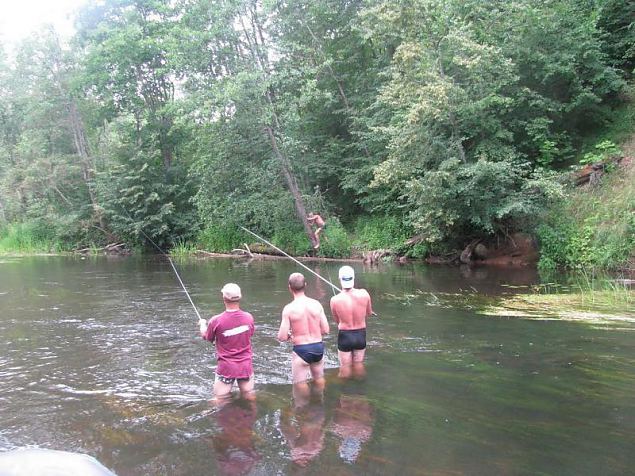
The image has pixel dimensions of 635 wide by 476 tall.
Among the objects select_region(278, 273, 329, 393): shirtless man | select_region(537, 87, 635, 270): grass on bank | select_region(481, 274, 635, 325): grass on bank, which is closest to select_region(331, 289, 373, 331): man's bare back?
select_region(278, 273, 329, 393): shirtless man

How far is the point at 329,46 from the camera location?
28.5 metres

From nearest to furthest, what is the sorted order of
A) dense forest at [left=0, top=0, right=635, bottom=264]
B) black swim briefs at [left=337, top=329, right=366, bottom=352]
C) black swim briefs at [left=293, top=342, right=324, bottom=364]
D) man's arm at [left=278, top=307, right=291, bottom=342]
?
man's arm at [left=278, top=307, right=291, bottom=342], black swim briefs at [left=293, top=342, right=324, bottom=364], black swim briefs at [left=337, top=329, right=366, bottom=352], dense forest at [left=0, top=0, right=635, bottom=264]

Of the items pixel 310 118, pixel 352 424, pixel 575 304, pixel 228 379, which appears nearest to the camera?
pixel 352 424

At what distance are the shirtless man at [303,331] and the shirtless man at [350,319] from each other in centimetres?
62

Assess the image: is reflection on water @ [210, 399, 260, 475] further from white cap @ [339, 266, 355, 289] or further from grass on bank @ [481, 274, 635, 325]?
grass on bank @ [481, 274, 635, 325]

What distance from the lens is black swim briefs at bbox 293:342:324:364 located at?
634cm

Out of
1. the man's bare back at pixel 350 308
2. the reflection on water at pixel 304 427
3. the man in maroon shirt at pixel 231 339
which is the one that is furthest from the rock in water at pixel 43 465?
the man's bare back at pixel 350 308

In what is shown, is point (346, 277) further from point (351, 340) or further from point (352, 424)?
point (352, 424)

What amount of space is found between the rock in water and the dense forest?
16.4 meters

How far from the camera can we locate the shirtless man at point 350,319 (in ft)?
22.7

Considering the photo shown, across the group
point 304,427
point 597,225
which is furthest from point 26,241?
point 304,427

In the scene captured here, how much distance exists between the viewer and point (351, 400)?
5930 millimetres

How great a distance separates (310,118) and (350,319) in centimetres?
2274

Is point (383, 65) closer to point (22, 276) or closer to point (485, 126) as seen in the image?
point (485, 126)
